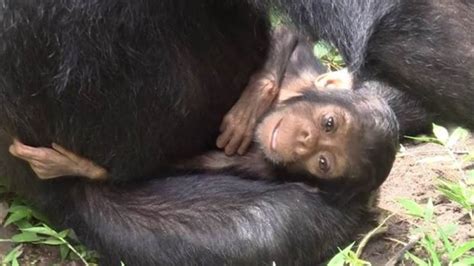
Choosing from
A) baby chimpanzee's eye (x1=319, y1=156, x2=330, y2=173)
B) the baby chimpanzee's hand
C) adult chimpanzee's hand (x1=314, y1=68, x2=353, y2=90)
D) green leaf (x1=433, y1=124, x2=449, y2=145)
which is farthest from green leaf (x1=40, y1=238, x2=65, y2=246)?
green leaf (x1=433, y1=124, x2=449, y2=145)

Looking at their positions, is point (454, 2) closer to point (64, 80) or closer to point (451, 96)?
point (451, 96)

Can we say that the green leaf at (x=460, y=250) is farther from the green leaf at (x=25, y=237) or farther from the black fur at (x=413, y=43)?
the green leaf at (x=25, y=237)

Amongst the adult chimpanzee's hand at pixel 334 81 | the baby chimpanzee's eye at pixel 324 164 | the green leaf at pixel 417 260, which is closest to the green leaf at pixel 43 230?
the baby chimpanzee's eye at pixel 324 164

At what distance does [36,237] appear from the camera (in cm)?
295

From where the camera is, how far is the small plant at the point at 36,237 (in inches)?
114

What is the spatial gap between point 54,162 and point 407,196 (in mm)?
1056

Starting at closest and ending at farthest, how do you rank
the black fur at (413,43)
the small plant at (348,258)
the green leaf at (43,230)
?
the black fur at (413,43) → the small plant at (348,258) → the green leaf at (43,230)

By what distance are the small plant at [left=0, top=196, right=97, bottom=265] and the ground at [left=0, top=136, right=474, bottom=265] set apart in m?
0.02

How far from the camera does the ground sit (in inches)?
116

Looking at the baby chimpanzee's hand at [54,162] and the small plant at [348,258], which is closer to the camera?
the small plant at [348,258]

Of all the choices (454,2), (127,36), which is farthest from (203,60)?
(454,2)

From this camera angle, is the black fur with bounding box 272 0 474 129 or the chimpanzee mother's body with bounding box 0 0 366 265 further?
the chimpanzee mother's body with bounding box 0 0 366 265

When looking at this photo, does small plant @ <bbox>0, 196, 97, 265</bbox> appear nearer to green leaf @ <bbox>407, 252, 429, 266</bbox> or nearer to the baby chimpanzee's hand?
the baby chimpanzee's hand

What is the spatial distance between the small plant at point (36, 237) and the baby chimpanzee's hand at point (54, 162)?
0.17 m
